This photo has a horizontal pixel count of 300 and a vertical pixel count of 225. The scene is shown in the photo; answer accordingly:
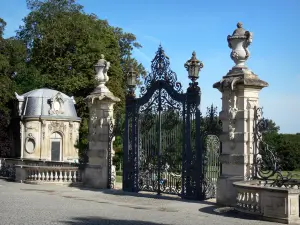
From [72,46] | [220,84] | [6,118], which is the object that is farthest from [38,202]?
[72,46]

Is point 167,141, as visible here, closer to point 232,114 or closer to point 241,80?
point 232,114

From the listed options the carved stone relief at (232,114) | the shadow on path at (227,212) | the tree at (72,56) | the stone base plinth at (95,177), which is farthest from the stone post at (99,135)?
the tree at (72,56)

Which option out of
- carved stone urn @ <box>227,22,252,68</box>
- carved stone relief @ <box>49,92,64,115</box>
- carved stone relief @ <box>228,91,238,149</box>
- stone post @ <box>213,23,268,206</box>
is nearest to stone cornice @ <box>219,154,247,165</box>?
stone post @ <box>213,23,268,206</box>

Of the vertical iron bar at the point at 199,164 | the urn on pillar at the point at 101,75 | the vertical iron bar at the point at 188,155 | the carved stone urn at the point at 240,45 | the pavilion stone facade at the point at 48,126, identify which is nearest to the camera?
the carved stone urn at the point at 240,45

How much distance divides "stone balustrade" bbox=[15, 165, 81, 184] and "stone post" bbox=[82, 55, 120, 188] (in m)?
1.21

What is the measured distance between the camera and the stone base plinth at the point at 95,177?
18.6 metres

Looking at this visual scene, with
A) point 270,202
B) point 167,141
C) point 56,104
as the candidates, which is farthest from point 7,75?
point 270,202

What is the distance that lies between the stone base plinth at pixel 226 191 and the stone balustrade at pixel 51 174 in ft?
25.8

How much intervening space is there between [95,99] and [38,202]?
18.3 ft

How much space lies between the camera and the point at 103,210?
12742mm

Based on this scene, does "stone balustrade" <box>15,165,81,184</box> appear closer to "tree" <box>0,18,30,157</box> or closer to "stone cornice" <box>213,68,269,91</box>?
"stone cornice" <box>213,68,269,91</box>

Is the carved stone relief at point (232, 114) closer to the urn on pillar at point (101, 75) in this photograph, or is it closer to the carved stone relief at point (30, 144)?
the urn on pillar at point (101, 75)

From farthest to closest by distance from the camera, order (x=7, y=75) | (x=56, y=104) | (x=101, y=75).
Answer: (x=7, y=75) → (x=56, y=104) → (x=101, y=75)

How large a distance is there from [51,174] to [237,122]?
379 inches
